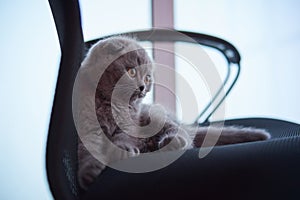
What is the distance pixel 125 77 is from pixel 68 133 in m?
0.25

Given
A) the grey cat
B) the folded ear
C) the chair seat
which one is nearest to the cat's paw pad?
the grey cat

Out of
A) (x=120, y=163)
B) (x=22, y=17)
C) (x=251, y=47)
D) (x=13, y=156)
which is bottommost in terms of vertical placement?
(x=13, y=156)

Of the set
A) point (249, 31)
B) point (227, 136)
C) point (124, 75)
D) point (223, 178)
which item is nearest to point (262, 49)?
point (249, 31)

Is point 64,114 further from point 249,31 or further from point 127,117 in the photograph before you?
point 249,31

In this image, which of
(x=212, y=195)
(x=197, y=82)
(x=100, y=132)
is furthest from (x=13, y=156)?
(x=197, y=82)

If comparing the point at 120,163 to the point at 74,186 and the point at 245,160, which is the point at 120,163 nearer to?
the point at 74,186

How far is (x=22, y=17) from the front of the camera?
2.39 ft

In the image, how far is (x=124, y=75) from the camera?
55cm

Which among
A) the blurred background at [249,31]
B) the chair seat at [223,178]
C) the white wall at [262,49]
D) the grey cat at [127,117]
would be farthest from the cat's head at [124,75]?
the white wall at [262,49]

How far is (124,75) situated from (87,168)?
0.23 m

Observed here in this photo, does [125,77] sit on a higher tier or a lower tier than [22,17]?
lower

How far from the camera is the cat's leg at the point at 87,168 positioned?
386 millimetres

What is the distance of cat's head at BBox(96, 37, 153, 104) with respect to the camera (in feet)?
1.76

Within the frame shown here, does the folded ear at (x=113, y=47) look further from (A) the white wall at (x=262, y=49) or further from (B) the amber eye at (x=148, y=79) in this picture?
(A) the white wall at (x=262, y=49)
